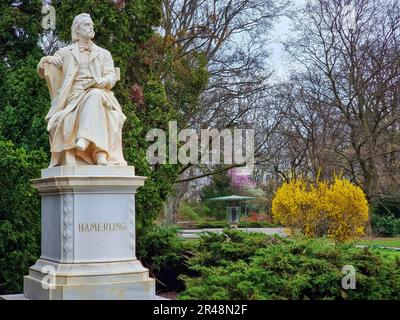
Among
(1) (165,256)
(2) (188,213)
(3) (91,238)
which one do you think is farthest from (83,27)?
(2) (188,213)

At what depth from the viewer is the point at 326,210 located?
16.1 meters

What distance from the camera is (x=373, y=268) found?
922 cm

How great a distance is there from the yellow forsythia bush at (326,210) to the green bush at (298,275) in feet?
18.7

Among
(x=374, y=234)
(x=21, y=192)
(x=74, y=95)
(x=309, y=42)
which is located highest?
(x=309, y=42)

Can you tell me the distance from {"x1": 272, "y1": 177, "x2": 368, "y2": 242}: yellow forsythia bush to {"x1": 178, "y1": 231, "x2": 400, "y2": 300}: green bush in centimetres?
569

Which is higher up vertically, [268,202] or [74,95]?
[74,95]

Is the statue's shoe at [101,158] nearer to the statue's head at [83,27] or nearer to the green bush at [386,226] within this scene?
the statue's head at [83,27]

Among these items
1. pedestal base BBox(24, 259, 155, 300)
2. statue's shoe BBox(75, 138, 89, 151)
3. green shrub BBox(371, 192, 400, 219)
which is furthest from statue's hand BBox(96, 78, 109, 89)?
green shrub BBox(371, 192, 400, 219)

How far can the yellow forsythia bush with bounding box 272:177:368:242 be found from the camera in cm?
1609

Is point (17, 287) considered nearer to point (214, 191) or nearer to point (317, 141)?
point (317, 141)

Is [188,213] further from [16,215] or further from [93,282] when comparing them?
[93,282]

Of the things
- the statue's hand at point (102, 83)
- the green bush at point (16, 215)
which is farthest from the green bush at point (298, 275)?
the green bush at point (16, 215)

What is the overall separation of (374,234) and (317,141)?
5.06m
